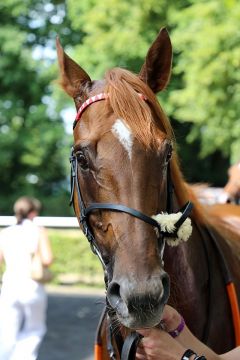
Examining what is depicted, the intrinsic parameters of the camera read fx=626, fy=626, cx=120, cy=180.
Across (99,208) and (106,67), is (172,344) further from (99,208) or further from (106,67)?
(106,67)

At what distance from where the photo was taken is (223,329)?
124 inches

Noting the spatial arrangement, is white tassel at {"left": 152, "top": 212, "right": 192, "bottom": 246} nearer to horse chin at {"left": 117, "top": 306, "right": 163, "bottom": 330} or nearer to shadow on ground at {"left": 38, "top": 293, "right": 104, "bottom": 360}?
horse chin at {"left": 117, "top": 306, "right": 163, "bottom": 330}

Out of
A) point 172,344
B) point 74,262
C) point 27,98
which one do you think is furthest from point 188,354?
point 27,98

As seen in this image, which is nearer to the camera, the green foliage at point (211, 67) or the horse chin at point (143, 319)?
the horse chin at point (143, 319)

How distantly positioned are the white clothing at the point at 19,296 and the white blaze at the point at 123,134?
4219 mm

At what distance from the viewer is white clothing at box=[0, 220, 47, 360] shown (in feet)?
21.4

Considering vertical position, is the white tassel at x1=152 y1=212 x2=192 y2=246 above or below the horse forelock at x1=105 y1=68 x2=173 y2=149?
below

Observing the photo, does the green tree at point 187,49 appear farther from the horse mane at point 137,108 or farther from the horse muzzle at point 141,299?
the horse muzzle at point 141,299

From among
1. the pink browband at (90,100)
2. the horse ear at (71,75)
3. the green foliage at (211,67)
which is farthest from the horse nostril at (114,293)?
the green foliage at (211,67)

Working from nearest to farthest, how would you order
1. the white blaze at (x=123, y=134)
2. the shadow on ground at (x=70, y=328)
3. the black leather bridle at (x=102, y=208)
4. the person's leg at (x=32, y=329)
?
the black leather bridle at (x=102, y=208) → the white blaze at (x=123, y=134) → the person's leg at (x=32, y=329) → the shadow on ground at (x=70, y=328)

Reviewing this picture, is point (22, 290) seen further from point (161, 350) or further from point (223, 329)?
point (161, 350)

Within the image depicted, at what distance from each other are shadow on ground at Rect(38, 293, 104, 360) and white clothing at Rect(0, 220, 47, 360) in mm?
709

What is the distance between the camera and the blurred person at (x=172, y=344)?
81.7 inches

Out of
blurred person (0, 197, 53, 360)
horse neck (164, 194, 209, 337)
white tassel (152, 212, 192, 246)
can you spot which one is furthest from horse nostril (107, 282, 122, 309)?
blurred person (0, 197, 53, 360)
